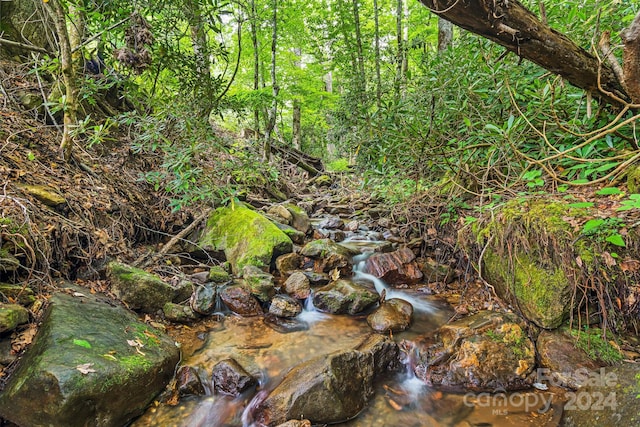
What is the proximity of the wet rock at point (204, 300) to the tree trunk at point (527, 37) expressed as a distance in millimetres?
3927

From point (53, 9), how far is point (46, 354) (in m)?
3.89

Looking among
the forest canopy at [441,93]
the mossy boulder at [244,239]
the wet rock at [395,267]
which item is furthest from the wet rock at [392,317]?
the mossy boulder at [244,239]

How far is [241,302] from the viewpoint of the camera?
13.5 ft

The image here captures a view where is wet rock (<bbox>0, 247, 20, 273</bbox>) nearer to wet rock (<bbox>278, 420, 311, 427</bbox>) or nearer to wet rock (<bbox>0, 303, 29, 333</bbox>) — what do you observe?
wet rock (<bbox>0, 303, 29, 333</bbox>)

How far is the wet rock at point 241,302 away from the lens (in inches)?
162

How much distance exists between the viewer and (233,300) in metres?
4.14

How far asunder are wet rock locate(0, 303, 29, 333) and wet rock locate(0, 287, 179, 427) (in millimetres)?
155

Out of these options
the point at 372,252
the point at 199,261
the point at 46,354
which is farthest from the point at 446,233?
the point at 46,354

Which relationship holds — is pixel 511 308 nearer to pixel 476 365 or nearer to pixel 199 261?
pixel 476 365

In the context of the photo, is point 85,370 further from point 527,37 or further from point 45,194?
point 527,37

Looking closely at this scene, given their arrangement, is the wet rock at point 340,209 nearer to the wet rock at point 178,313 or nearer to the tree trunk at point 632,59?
the wet rock at point 178,313

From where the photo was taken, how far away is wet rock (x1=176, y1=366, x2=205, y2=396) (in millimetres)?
2807

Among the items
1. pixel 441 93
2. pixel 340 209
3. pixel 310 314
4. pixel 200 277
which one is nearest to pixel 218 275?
pixel 200 277

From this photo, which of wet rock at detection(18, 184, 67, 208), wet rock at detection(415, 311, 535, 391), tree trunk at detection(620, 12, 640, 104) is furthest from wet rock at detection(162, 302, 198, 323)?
tree trunk at detection(620, 12, 640, 104)
